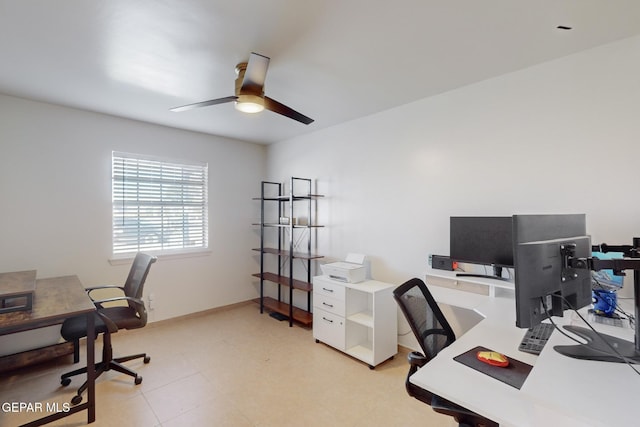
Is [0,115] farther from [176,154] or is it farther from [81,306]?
[81,306]

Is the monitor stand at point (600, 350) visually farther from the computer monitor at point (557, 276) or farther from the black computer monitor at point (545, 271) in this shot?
the black computer monitor at point (545, 271)

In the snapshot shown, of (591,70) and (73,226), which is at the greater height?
(591,70)

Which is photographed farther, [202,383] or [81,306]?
[202,383]

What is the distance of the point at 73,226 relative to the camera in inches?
122

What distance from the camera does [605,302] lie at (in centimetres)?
153

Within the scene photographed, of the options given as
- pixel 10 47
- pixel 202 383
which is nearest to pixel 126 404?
pixel 202 383

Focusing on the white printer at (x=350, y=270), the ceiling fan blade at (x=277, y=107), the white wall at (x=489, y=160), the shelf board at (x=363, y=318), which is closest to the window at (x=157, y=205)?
the white wall at (x=489, y=160)

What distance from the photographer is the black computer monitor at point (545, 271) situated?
97cm

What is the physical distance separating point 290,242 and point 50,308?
231 cm

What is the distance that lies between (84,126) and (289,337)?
3.33m

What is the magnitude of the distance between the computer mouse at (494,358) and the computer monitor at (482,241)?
1.14m

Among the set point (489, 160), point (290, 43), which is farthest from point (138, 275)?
point (489, 160)

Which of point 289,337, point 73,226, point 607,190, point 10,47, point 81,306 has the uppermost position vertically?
point 10,47

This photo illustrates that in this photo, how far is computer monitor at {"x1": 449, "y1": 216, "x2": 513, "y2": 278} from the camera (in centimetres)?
219
